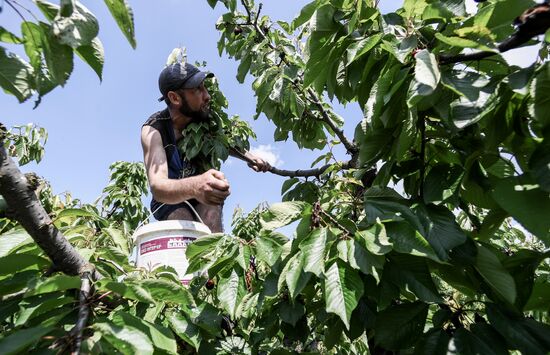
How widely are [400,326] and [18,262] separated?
0.78 m

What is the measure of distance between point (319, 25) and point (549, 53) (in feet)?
1.75

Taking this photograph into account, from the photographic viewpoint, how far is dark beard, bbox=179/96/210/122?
7.31 ft

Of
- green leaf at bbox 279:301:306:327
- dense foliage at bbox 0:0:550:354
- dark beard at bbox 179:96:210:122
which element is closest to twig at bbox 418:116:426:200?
dense foliage at bbox 0:0:550:354

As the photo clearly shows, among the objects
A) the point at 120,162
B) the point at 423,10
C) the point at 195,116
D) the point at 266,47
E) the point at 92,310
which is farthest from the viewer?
the point at 120,162

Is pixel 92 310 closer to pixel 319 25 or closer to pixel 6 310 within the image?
pixel 6 310

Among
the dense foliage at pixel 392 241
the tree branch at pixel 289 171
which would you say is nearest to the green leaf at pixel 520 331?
the dense foliage at pixel 392 241

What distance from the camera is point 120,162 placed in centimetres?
697

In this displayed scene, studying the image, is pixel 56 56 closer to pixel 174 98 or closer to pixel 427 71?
pixel 427 71

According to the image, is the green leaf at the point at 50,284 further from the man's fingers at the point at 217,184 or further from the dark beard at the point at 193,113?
the dark beard at the point at 193,113

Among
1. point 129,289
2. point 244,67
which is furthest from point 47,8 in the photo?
point 244,67

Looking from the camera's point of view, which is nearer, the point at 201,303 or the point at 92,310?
the point at 92,310

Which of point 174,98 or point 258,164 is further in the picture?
point 258,164

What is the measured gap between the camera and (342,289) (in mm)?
851

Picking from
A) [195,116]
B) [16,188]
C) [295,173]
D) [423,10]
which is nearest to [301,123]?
[295,173]
